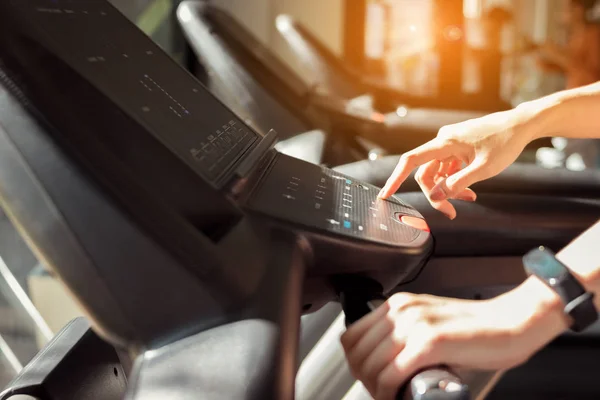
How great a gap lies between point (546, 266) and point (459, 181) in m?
0.20

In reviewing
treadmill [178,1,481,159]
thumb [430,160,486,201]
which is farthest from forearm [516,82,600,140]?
treadmill [178,1,481,159]

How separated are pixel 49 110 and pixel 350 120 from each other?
4.53 feet

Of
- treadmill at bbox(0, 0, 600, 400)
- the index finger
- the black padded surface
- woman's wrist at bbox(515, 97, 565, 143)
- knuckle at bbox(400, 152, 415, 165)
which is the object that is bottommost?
the black padded surface

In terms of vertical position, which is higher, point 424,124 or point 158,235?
point 158,235

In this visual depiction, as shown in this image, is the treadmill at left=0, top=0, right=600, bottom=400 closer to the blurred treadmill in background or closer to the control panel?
the control panel

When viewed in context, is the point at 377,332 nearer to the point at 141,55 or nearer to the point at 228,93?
the point at 141,55

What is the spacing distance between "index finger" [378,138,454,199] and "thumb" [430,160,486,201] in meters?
0.03

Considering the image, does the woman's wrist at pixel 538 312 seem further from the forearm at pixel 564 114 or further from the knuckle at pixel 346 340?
the forearm at pixel 564 114

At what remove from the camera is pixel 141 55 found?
55 centimetres

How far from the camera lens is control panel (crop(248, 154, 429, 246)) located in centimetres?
47

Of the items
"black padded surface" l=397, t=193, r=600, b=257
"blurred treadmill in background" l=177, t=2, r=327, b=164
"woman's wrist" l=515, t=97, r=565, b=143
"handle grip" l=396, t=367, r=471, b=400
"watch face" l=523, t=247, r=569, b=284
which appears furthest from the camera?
"blurred treadmill in background" l=177, t=2, r=327, b=164

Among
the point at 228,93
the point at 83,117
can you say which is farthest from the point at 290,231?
the point at 228,93

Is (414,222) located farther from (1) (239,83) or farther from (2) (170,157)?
(1) (239,83)

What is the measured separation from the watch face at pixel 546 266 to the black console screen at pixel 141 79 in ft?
0.82
